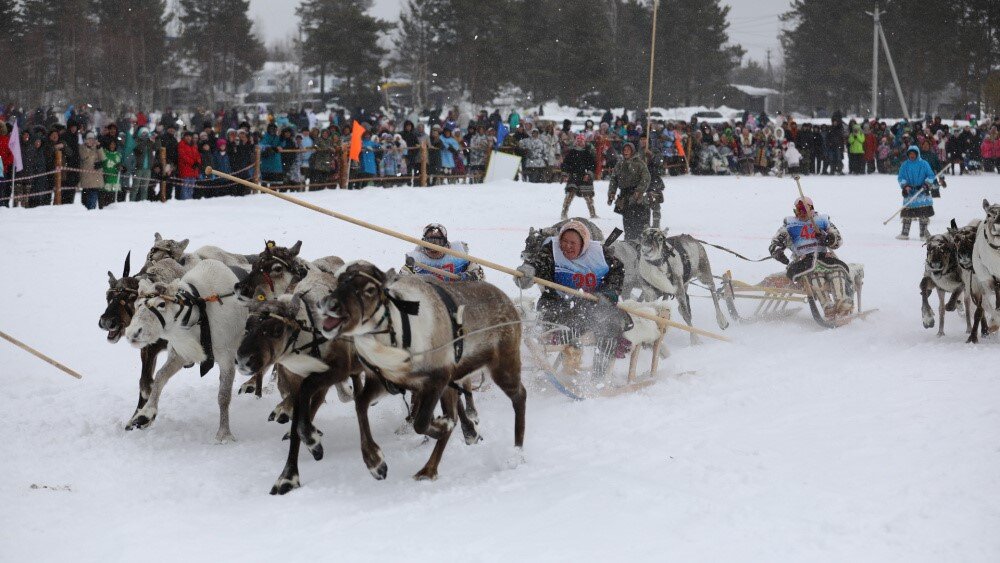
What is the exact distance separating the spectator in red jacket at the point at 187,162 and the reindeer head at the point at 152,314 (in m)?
10.2

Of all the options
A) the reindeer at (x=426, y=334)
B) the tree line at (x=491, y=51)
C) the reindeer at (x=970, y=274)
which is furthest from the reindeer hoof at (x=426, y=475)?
the tree line at (x=491, y=51)

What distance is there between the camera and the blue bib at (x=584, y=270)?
865cm

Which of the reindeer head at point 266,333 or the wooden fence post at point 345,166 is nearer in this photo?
the reindeer head at point 266,333

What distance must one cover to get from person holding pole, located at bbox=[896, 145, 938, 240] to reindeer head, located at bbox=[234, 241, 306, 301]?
12.2 metres

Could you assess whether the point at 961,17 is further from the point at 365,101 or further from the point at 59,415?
the point at 59,415

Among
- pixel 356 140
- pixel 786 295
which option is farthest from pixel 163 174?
pixel 786 295

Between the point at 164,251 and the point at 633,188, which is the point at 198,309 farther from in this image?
the point at 633,188

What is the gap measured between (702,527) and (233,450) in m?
3.24

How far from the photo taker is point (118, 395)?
842cm

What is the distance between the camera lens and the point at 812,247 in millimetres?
11570

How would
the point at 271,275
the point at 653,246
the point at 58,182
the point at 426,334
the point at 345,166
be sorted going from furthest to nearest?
the point at 345,166, the point at 58,182, the point at 653,246, the point at 271,275, the point at 426,334

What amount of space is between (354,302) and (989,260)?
6.38 m

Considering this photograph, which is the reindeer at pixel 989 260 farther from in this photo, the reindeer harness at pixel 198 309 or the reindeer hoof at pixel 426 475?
the reindeer harness at pixel 198 309

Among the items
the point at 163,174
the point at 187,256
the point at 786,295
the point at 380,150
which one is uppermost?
the point at 380,150
